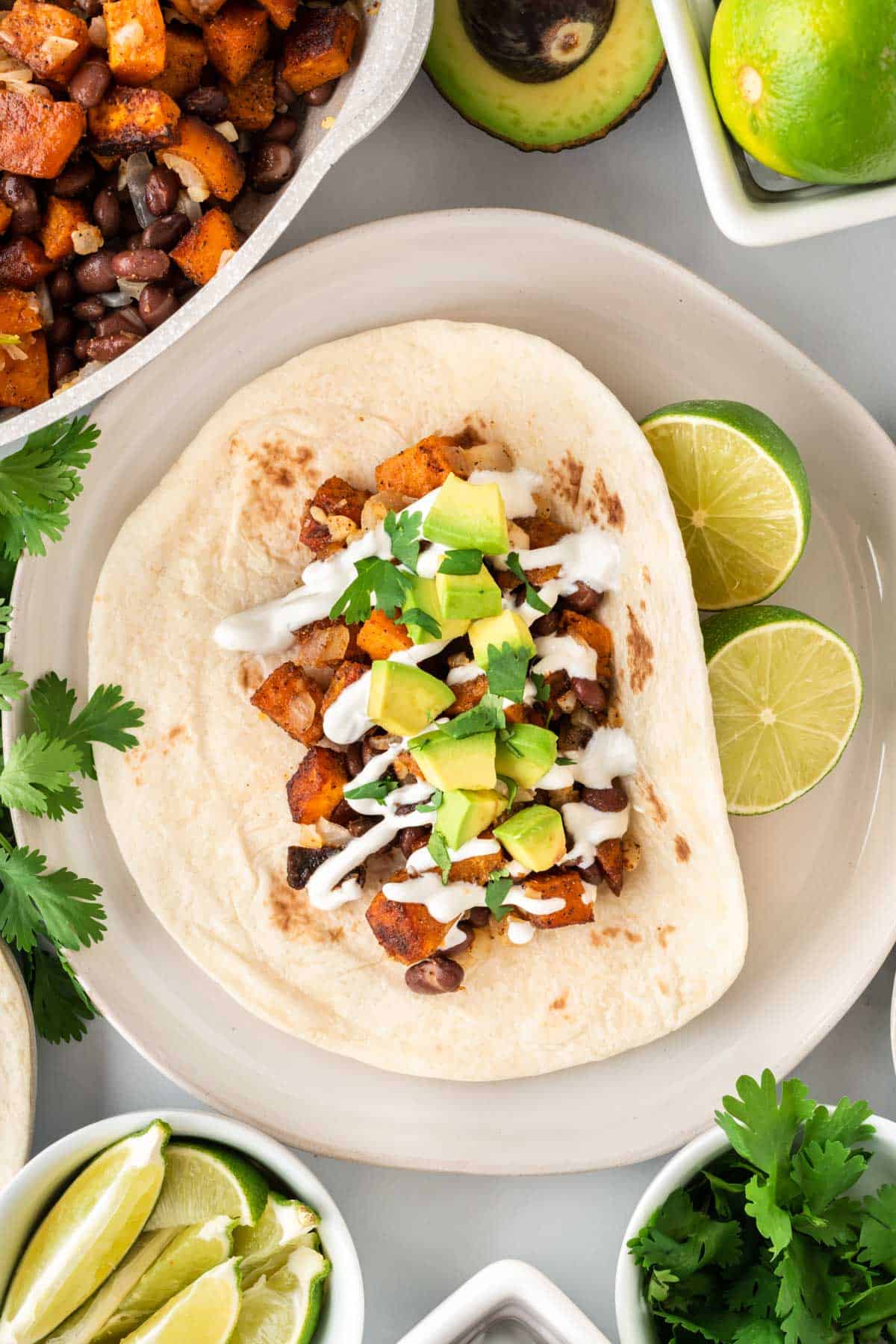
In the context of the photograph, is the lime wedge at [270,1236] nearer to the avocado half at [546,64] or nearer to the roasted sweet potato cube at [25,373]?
the roasted sweet potato cube at [25,373]

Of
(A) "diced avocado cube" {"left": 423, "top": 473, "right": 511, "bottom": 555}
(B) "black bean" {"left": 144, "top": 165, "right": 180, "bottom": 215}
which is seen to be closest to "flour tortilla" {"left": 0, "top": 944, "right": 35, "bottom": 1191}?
(A) "diced avocado cube" {"left": 423, "top": 473, "right": 511, "bottom": 555}

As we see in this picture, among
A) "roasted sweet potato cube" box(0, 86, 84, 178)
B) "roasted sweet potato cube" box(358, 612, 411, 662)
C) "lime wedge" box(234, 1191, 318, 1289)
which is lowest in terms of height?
"lime wedge" box(234, 1191, 318, 1289)

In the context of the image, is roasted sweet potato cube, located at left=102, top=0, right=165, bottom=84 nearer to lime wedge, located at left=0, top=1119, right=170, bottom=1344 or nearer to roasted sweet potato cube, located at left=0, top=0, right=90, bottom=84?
roasted sweet potato cube, located at left=0, top=0, right=90, bottom=84

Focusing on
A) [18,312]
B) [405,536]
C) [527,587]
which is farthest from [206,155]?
[527,587]

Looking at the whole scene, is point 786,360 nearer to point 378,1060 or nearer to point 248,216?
point 248,216

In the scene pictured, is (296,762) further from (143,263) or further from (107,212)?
(107,212)

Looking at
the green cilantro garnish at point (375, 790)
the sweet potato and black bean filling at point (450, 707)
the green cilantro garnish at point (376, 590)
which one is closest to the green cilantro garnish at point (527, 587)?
the sweet potato and black bean filling at point (450, 707)
